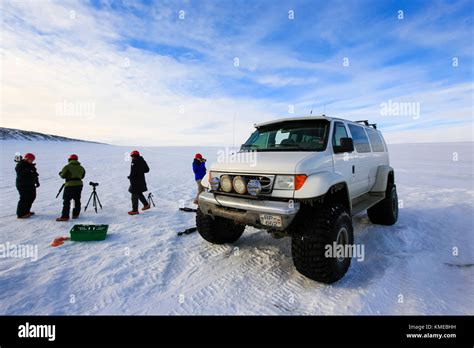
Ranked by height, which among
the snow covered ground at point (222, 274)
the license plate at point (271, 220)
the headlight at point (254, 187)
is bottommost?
the snow covered ground at point (222, 274)

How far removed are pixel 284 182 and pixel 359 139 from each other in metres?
2.65

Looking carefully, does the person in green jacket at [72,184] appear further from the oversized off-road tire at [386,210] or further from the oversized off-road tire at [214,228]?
the oversized off-road tire at [386,210]

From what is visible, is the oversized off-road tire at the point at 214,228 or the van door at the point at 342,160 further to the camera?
the oversized off-road tire at the point at 214,228

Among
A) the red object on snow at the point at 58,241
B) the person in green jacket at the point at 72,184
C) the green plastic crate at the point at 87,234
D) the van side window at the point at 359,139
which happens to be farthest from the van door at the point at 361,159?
the person in green jacket at the point at 72,184

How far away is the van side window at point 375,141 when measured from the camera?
5645 mm

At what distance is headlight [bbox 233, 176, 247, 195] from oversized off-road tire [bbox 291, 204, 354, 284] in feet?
2.84

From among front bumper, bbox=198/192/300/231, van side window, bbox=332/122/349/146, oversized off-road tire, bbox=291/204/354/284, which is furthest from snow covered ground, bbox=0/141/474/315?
van side window, bbox=332/122/349/146

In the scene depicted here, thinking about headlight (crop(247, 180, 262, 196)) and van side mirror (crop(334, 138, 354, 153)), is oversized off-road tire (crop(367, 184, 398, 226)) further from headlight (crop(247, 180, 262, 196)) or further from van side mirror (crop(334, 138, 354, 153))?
headlight (crop(247, 180, 262, 196))

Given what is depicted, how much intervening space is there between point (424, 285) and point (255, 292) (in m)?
2.16

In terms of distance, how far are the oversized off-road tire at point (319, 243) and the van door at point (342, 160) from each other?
83 cm

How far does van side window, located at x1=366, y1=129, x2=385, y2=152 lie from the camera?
18.5 ft

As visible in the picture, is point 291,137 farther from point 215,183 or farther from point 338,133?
point 215,183

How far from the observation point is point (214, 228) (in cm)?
439

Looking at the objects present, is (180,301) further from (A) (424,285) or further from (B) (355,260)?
(A) (424,285)
